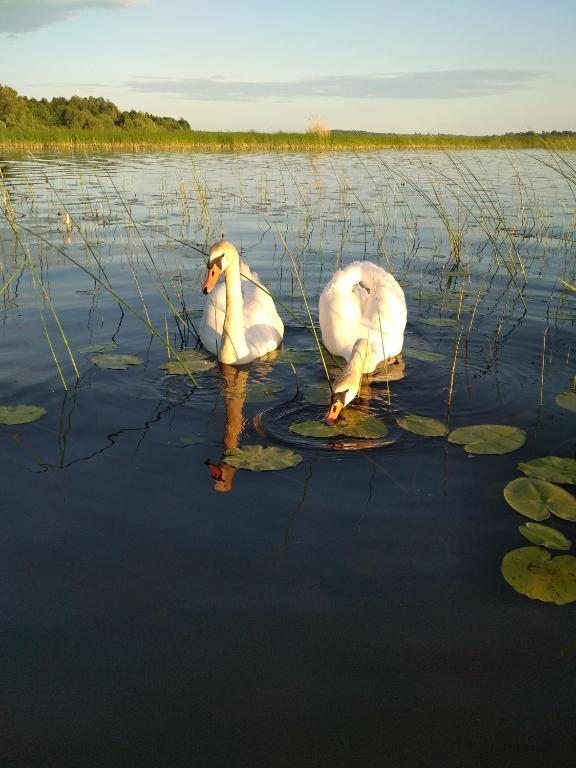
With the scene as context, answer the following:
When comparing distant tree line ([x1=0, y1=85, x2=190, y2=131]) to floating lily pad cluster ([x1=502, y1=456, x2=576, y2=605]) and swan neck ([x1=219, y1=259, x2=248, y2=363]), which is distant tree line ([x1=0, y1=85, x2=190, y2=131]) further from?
floating lily pad cluster ([x1=502, y1=456, x2=576, y2=605])

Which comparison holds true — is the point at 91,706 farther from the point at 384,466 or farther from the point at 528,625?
the point at 384,466

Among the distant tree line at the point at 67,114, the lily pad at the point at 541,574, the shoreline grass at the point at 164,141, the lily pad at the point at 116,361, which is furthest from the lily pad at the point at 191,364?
the distant tree line at the point at 67,114

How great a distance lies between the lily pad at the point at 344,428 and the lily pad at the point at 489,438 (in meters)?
0.53

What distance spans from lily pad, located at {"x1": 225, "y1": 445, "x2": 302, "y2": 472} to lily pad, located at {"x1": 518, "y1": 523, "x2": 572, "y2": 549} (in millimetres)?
1506

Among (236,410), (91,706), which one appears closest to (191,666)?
(91,706)

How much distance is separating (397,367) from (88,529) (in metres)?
3.67

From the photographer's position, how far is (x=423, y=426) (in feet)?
17.0

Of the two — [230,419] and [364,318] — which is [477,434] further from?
[364,318]

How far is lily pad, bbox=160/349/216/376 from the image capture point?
6477 mm

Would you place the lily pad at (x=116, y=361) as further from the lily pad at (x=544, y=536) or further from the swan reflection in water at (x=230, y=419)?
the lily pad at (x=544, y=536)

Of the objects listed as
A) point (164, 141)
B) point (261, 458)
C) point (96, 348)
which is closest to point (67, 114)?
point (164, 141)

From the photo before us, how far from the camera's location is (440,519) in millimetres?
4008

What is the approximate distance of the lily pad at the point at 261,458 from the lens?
4.60m

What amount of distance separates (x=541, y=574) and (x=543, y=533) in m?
0.37
